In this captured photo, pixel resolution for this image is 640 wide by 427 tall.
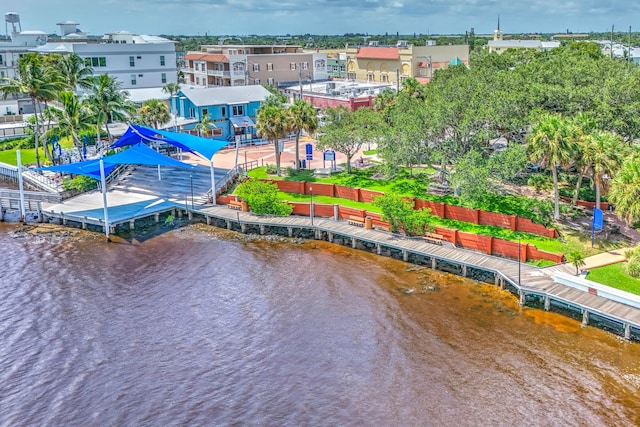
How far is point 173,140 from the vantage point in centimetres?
4984

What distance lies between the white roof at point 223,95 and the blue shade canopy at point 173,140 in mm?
24093

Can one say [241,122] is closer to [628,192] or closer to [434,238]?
[434,238]

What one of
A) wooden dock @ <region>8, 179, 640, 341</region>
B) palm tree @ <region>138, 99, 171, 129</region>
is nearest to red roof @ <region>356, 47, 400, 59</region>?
palm tree @ <region>138, 99, 171, 129</region>

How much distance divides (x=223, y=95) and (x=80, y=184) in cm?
2914

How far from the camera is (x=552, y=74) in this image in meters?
54.1

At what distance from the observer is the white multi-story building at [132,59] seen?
93188mm

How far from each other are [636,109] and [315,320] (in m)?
30.2

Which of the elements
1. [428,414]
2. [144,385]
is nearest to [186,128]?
[144,385]

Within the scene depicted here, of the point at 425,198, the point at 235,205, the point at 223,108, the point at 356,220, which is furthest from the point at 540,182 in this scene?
the point at 223,108

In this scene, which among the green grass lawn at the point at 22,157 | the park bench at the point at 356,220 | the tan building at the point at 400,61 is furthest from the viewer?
the tan building at the point at 400,61

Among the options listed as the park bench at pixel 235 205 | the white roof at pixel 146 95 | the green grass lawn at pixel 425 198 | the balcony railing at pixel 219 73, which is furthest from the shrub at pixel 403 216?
the balcony railing at pixel 219 73

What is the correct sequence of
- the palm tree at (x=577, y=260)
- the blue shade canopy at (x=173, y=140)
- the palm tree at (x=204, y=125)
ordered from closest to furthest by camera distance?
the palm tree at (x=577, y=260) → the blue shade canopy at (x=173, y=140) → the palm tree at (x=204, y=125)

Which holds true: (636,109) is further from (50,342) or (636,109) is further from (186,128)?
(186,128)

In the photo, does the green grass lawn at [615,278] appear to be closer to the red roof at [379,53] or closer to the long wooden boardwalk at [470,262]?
the long wooden boardwalk at [470,262]
